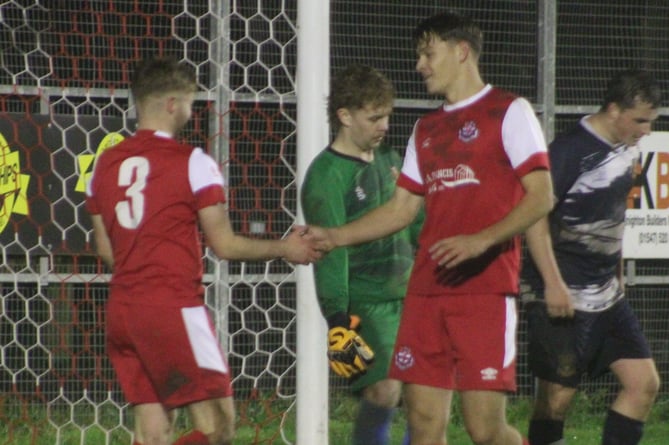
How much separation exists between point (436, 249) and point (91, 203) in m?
1.27

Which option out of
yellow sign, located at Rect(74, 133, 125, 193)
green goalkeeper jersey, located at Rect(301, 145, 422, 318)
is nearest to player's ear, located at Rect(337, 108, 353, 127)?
green goalkeeper jersey, located at Rect(301, 145, 422, 318)

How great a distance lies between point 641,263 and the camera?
32.5 feet

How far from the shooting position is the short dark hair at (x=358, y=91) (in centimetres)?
599

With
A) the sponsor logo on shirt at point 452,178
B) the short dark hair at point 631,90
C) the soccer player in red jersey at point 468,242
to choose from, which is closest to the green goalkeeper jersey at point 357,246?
the soccer player in red jersey at point 468,242

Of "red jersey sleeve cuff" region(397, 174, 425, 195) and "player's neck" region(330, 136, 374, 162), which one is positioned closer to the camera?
"red jersey sleeve cuff" region(397, 174, 425, 195)

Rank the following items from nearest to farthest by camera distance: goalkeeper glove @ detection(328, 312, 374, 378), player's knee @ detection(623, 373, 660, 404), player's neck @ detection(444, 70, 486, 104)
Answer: player's neck @ detection(444, 70, 486, 104) < goalkeeper glove @ detection(328, 312, 374, 378) < player's knee @ detection(623, 373, 660, 404)

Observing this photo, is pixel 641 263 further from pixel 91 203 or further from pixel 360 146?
pixel 91 203

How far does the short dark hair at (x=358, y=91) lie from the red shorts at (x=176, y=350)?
4.59 feet

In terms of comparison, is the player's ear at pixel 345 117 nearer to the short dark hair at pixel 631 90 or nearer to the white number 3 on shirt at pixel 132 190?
the short dark hair at pixel 631 90

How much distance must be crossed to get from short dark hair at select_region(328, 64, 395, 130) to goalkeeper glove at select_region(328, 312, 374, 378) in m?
0.86

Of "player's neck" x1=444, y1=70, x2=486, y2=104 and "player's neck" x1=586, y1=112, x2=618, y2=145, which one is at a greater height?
"player's neck" x1=444, y1=70, x2=486, y2=104

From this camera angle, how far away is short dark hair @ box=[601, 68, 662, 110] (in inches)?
246

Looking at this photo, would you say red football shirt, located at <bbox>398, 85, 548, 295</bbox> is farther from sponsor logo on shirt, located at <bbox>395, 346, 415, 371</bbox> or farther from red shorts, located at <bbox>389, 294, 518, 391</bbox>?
sponsor logo on shirt, located at <bbox>395, 346, 415, 371</bbox>

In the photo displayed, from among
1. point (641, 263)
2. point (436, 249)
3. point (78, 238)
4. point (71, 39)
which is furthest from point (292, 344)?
point (436, 249)
